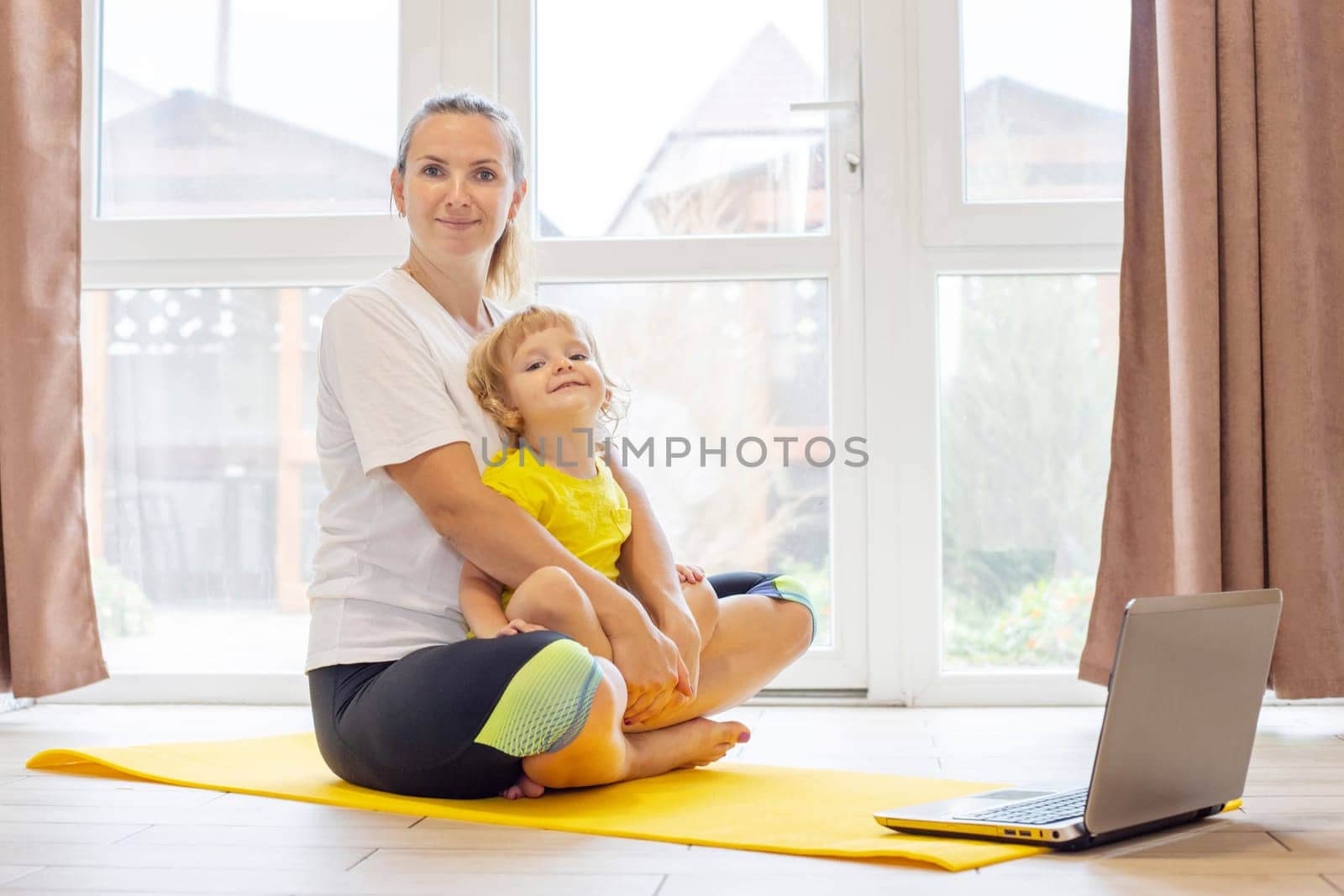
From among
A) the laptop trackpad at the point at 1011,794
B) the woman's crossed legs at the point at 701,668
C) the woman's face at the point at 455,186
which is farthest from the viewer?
the woman's face at the point at 455,186

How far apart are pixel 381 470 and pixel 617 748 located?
0.43 metres

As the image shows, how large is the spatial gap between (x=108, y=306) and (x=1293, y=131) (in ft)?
6.92

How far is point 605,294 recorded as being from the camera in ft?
8.11

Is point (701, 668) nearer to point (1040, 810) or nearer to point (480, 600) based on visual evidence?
point (480, 600)

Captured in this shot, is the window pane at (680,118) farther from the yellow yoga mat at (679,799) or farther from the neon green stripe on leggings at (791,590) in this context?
the yellow yoga mat at (679,799)

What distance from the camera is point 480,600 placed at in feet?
5.02

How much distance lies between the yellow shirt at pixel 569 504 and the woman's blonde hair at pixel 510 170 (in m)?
0.33

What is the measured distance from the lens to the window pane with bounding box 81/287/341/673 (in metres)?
2.50

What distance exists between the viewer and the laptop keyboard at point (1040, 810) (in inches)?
48.6

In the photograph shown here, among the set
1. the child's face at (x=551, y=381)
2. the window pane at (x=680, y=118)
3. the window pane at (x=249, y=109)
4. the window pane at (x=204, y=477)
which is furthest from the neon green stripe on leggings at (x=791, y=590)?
the window pane at (x=249, y=109)

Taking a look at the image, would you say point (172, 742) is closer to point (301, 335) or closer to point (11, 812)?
point (11, 812)

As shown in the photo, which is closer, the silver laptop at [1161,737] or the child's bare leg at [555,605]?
the silver laptop at [1161,737]

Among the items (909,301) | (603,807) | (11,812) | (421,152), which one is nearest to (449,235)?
(421,152)

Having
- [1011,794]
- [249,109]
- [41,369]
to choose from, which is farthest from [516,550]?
[249,109]
